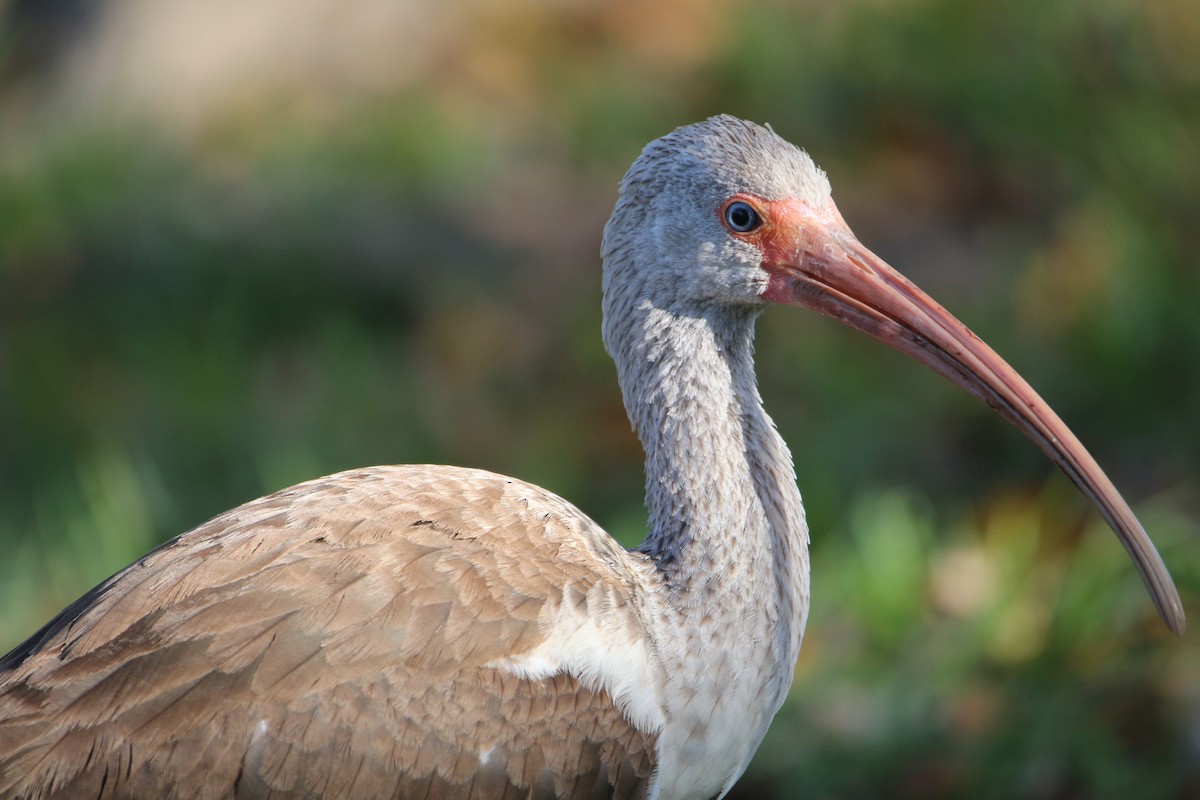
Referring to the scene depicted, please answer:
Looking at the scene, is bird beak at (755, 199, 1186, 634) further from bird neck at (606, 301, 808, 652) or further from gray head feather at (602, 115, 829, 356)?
bird neck at (606, 301, 808, 652)

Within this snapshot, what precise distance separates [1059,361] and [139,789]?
4642 mm

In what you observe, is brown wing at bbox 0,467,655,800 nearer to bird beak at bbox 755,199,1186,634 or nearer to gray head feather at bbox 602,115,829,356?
gray head feather at bbox 602,115,829,356

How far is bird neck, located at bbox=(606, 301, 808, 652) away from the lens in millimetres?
3340

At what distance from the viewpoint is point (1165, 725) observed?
4.35 metres

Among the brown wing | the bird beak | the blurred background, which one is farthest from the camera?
the blurred background

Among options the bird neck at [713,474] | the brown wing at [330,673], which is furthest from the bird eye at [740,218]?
the brown wing at [330,673]

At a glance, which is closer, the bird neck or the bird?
the bird

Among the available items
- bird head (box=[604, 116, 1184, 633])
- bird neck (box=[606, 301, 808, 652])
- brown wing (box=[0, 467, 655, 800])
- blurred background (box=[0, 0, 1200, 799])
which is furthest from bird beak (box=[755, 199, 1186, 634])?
blurred background (box=[0, 0, 1200, 799])

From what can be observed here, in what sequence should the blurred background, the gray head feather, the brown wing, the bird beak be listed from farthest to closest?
the blurred background → the gray head feather → the bird beak → the brown wing

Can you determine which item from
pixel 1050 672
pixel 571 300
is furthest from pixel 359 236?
pixel 1050 672

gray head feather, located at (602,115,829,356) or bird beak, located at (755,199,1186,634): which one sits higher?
gray head feather, located at (602,115,829,356)

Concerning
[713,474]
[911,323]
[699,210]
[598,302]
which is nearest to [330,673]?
[713,474]

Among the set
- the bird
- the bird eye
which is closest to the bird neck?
the bird

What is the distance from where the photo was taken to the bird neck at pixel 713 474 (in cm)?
334
